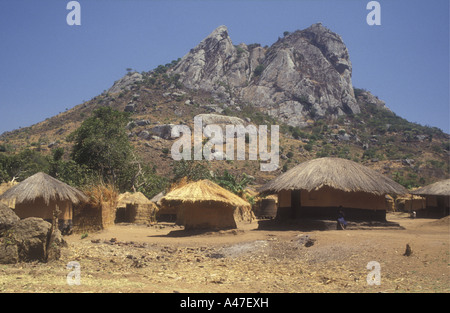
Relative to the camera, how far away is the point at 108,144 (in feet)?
88.3

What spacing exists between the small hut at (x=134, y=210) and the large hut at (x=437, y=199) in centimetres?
1631

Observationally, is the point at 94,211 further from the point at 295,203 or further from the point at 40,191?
the point at 295,203

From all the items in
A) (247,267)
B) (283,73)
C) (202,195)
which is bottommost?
(247,267)

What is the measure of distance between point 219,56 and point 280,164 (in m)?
48.4

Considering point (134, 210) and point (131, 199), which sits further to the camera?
point (131, 199)

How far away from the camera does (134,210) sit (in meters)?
21.6

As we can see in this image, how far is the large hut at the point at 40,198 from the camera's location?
13.8 meters

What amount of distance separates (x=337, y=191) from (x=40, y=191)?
1100cm

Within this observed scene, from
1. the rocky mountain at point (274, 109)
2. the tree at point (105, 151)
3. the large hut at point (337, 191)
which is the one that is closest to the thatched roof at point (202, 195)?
the large hut at point (337, 191)

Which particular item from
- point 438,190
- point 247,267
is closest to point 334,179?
point 247,267

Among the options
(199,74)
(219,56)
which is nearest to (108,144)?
(199,74)

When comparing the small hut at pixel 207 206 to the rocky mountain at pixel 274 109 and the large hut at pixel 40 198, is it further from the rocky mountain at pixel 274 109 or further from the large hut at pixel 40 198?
the rocky mountain at pixel 274 109

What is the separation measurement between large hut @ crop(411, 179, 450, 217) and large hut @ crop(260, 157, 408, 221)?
9.85 metres
